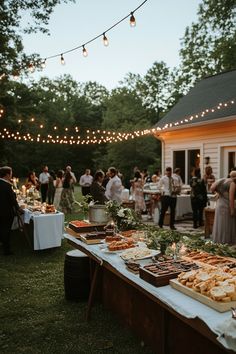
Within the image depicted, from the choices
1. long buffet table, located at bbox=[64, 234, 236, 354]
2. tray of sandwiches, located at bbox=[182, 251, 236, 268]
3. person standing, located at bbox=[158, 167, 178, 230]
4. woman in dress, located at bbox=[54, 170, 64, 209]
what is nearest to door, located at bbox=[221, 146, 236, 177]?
person standing, located at bbox=[158, 167, 178, 230]

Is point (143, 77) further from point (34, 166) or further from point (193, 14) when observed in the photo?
point (34, 166)

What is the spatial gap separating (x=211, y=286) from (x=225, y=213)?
548cm

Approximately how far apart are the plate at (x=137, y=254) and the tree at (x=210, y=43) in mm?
25050

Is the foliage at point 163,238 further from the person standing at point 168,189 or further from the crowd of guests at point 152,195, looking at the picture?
the person standing at point 168,189

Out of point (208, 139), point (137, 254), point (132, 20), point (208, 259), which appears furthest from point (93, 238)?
A: point (208, 139)

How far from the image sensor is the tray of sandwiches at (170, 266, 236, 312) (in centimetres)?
270

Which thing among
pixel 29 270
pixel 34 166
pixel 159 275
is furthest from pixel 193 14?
pixel 159 275

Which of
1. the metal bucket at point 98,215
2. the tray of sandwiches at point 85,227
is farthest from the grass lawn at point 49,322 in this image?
the metal bucket at point 98,215

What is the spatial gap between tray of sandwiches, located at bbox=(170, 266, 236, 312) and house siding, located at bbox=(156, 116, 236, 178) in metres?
9.62

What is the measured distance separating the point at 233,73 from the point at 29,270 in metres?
13.4

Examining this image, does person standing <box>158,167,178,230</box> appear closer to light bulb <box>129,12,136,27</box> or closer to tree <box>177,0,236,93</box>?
light bulb <box>129,12,136,27</box>

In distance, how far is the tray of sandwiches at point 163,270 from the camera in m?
3.25

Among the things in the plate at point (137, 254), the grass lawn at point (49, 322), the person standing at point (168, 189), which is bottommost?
the grass lawn at point (49, 322)

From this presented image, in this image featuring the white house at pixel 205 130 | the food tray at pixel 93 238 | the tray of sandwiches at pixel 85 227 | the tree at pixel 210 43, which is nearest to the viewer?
the food tray at pixel 93 238
